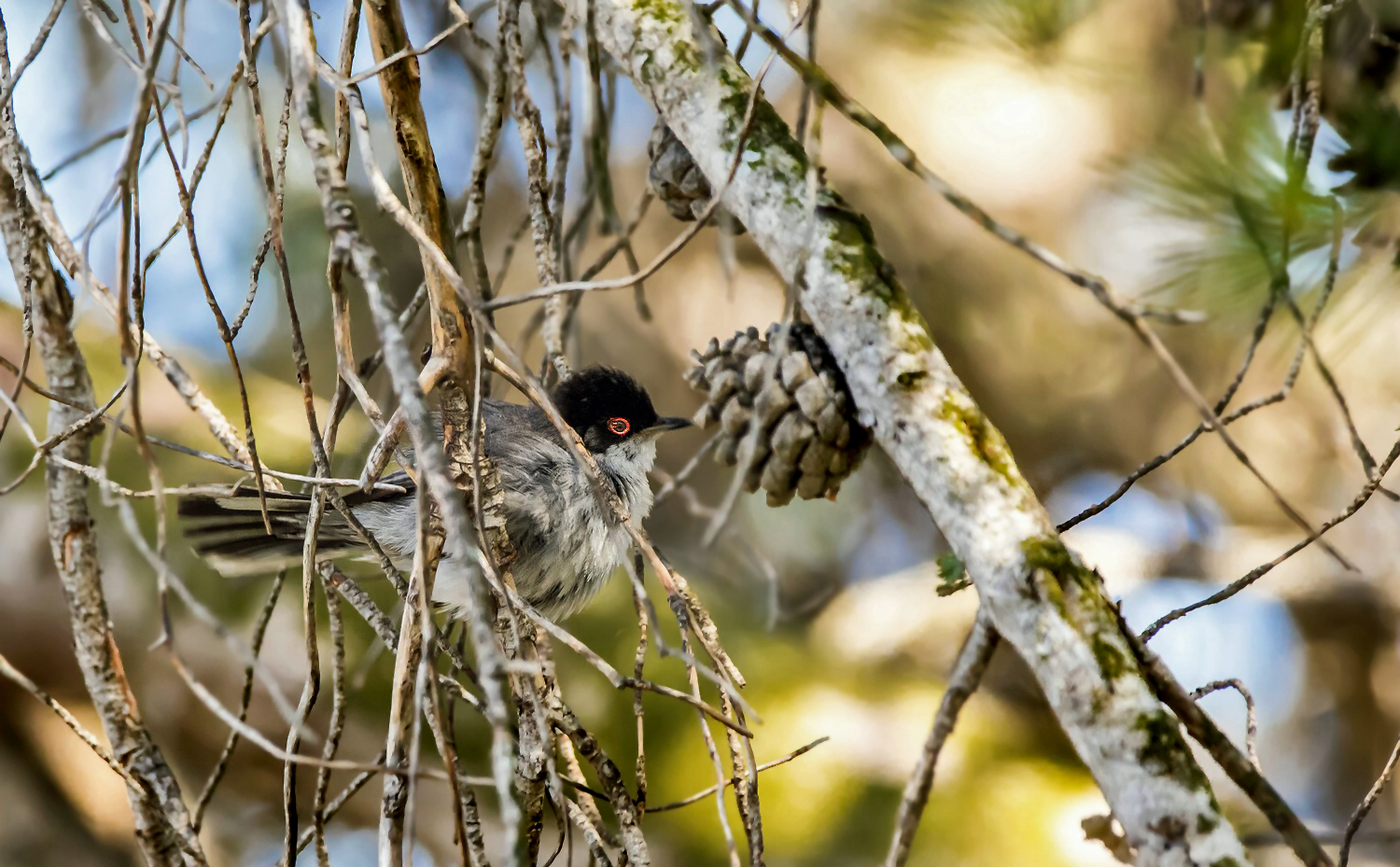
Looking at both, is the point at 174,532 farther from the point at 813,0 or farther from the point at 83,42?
the point at 813,0

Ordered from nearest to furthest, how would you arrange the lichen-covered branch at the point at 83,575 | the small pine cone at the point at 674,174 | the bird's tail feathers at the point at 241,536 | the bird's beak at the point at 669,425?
the small pine cone at the point at 674,174 → the lichen-covered branch at the point at 83,575 → the bird's tail feathers at the point at 241,536 → the bird's beak at the point at 669,425

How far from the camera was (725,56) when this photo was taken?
186 cm

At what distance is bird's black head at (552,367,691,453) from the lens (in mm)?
4031

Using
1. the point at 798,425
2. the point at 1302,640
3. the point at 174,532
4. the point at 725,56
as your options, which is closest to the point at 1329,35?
the point at 725,56

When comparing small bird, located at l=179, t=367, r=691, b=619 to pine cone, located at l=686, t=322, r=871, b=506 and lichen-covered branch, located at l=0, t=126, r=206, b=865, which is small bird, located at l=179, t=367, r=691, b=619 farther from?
pine cone, located at l=686, t=322, r=871, b=506

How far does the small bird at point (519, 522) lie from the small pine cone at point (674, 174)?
4.26ft

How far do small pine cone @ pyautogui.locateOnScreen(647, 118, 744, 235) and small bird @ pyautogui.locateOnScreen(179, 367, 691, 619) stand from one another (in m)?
1.30

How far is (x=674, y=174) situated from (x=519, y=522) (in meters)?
1.77

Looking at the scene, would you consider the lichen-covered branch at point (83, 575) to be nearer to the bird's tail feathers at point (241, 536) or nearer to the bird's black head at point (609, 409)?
the bird's tail feathers at point (241, 536)

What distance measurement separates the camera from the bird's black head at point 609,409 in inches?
159

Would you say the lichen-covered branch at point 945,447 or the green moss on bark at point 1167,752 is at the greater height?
the lichen-covered branch at point 945,447

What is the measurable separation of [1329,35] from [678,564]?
3954 mm

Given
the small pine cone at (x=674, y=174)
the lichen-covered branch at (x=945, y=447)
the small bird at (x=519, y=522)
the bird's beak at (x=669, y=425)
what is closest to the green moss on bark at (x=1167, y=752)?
the lichen-covered branch at (x=945, y=447)

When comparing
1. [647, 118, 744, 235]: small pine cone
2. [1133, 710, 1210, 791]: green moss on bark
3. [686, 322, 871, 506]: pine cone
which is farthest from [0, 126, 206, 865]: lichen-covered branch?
[1133, 710, 1210, 791]: green moss on bark
